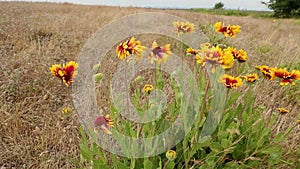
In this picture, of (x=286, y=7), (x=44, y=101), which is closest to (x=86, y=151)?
(x=44, y=101)

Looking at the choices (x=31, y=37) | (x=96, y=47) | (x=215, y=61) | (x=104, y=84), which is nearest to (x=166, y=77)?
(x=104, y=84)

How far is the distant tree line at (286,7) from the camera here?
18062 mm

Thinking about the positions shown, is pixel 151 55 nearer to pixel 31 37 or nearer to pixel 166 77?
pixel 166 77

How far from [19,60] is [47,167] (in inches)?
64.2

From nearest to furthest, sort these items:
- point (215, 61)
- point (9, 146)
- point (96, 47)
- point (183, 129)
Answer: point (215, 61)
point (183, 129)
point (9, 146)
point (96, 47)

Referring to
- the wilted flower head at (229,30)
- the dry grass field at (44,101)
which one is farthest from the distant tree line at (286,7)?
the wilted flower head at (229,30)

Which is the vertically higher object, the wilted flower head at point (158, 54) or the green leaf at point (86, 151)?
the wilted flower head at point (158, 54)

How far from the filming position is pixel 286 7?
1848 cm

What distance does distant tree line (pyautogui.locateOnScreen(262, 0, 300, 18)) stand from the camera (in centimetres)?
1806

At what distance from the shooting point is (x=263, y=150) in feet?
4.54

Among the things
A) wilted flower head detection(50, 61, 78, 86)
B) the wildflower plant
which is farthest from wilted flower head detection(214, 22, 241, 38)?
wilted flower head detection(50, 61, 78, 86)

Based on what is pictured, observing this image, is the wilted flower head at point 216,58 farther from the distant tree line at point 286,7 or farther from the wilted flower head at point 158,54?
the distant tree line at point 286,7

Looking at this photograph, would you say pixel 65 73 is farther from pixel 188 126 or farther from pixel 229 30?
pixel 229 30

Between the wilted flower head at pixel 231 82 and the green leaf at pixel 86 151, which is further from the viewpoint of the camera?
the green leaf at pixel 86 151
